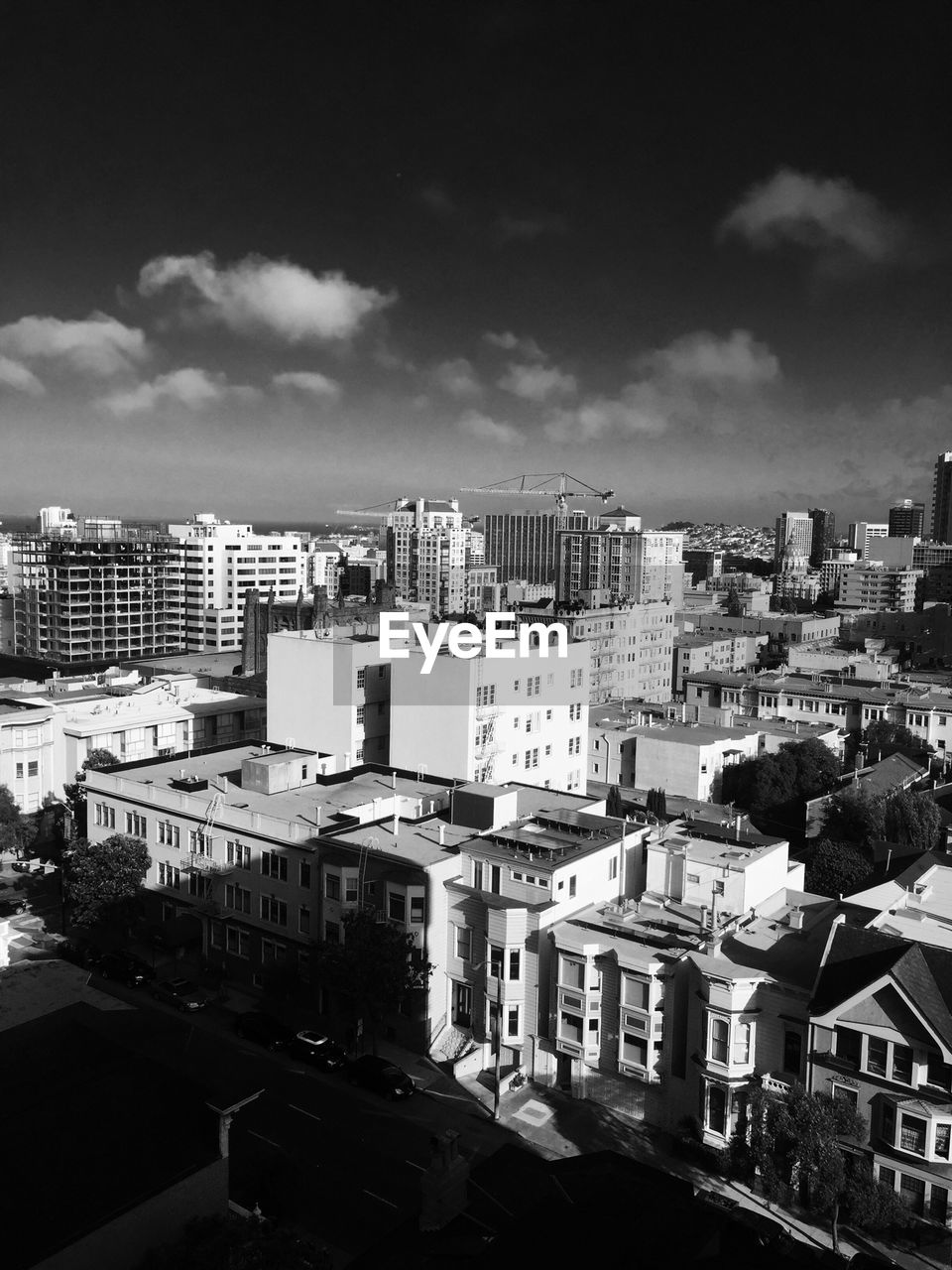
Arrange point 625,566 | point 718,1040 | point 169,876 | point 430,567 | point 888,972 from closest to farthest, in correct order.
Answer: point 888,972 < point 718,1040 < point 169,876 < point 625,566 < point 430,567

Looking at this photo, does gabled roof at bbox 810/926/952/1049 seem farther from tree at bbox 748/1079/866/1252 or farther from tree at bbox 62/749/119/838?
tree at bbox 62/749/119/838

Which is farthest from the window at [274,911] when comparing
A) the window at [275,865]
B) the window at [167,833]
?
the window at [167,833]

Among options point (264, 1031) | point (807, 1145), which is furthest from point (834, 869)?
point (264, 1031)

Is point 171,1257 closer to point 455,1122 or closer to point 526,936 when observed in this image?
point 455,1122

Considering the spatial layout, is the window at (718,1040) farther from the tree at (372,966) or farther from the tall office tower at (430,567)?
the tall office tower at (430,567)

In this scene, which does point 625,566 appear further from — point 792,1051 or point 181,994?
point 792,1051
